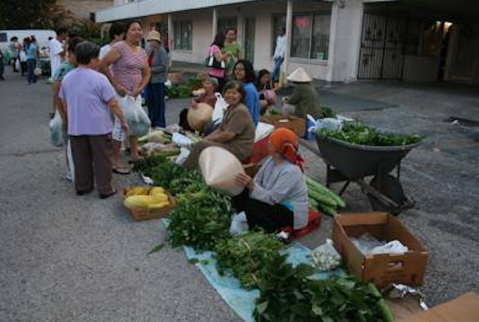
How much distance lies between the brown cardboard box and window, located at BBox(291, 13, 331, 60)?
13.3m

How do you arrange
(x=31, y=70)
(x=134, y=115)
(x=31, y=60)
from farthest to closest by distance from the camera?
(x=31, y=60) → (x=31, y=70) → (x=134, y=115)

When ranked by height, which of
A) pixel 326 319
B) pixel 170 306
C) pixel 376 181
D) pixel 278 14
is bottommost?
pixel 170 306

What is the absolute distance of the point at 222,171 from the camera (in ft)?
13.5

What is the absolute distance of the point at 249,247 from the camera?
3.63 meters

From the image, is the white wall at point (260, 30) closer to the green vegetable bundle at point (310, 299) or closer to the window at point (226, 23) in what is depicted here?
the window at point (226, 23)

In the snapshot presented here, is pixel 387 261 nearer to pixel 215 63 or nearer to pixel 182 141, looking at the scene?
pixel 182 141

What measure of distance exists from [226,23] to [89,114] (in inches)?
702

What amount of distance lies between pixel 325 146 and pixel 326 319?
102 inches

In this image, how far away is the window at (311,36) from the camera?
15.3 m

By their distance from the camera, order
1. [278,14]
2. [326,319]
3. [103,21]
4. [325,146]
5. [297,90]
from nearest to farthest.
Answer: [326,319] < [325,146] < [297,90] < [278,14] < [103,21]

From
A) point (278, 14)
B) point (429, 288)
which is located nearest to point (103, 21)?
point (278, 14)

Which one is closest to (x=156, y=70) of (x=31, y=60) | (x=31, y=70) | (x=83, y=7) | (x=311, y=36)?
(x=311, y=36)

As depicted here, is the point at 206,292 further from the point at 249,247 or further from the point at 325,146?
the point at 325,146

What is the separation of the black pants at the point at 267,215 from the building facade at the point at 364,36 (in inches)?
450
